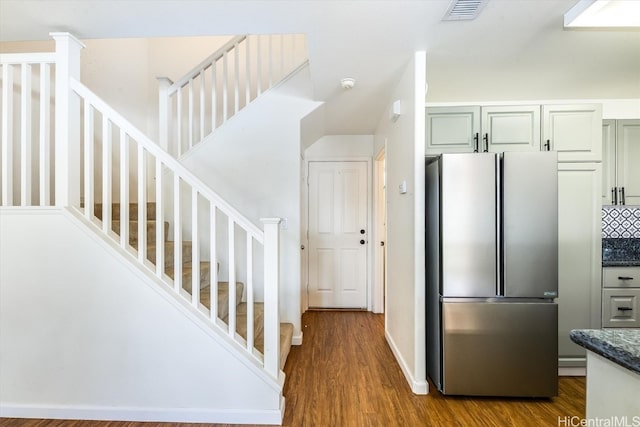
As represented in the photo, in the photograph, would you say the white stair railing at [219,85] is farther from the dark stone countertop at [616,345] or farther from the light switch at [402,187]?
the dark stone countertop at [616,345]

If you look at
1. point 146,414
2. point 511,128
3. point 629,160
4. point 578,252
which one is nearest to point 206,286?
point 146,414

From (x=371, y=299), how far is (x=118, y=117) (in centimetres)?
321

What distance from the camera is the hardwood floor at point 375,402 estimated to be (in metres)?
1.66

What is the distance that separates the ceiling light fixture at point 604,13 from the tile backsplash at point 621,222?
1888mm

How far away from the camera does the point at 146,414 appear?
1660 mm

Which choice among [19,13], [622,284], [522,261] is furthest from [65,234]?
[622,284]

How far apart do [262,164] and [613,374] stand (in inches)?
98.3

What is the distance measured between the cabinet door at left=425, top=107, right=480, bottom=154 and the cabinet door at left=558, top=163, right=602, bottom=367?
0.72 meters

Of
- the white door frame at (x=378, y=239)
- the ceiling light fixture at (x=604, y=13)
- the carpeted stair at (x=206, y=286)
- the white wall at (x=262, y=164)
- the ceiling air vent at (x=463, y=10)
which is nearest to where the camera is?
the ceiling light fixture at (x=604, y=13)

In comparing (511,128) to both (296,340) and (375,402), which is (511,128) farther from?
(296,340)

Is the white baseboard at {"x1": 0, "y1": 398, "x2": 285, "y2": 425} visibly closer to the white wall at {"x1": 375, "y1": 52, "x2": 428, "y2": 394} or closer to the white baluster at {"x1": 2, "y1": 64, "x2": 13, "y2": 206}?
the white wall at {"x1": 375, "y1": 52, "x2": 428, "y2": 394}

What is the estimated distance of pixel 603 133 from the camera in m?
2.37

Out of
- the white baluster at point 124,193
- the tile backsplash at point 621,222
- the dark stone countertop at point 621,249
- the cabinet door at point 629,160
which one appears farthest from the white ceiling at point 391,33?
the dark stone countertop at point 621,249

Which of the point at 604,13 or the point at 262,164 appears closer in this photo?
the point at 604,13
